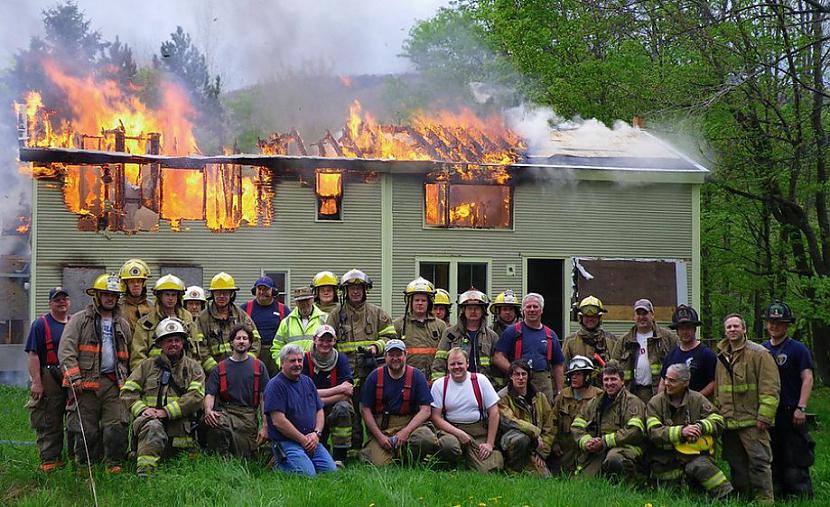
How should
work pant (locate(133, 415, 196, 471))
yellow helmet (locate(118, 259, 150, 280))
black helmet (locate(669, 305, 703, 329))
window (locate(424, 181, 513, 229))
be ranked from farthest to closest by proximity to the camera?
window (locate(424, 181, 513, 229)) < yellow helmet (locate(118, 259, 150, 280)) < black helmet (locate(669, 305, 703, 329)) < work pant (locate(133, 415, 196, 471))

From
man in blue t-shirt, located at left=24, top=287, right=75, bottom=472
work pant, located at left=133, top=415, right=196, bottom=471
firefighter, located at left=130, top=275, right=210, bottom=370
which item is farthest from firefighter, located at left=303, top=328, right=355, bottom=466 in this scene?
man in blue t-shirt, located at left=24, top=287, right=75, bottom=472

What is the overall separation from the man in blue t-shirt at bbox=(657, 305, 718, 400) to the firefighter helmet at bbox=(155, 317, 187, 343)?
4.56 m

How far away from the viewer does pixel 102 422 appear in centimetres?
871

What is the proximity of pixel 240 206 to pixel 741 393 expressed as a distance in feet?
32.5

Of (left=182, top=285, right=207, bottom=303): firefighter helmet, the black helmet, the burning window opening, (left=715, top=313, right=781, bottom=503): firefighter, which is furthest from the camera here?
the burning window opening

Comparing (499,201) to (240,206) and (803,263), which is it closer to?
(240,206)

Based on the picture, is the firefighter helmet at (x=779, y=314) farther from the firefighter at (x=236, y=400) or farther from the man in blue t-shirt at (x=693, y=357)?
the firefighter at (x=236, y=400)

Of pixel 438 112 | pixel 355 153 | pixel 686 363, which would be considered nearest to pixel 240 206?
pixel 355 153

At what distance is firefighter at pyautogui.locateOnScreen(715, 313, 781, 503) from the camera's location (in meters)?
8.53

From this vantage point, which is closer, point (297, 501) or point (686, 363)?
→ point (297, 501)

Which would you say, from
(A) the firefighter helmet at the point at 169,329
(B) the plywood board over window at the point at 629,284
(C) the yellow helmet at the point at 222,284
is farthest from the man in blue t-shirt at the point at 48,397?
(B) the plywood board over window at the point at 629,284

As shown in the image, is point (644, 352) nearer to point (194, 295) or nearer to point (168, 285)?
point (168, 285)

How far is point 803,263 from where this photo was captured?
803 inches

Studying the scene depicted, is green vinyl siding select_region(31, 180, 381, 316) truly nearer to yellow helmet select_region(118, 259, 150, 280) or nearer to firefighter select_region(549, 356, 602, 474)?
yellow helmet select_region(118, 259, 150, 280)
